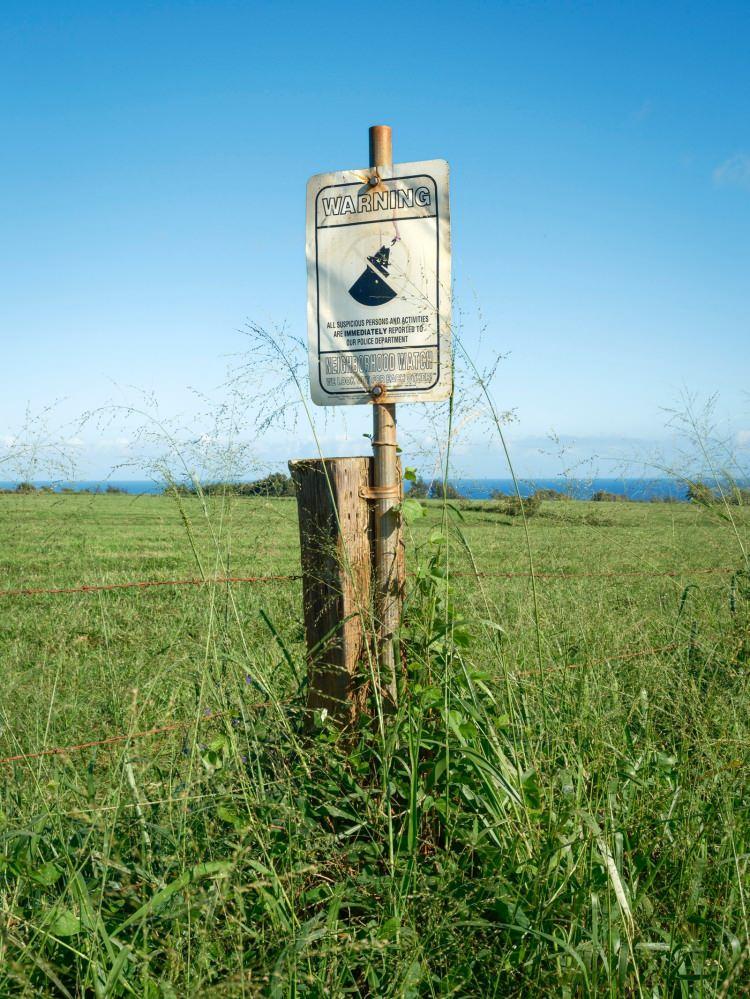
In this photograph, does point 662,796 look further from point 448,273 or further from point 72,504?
point 72,504

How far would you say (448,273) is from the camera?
278cm

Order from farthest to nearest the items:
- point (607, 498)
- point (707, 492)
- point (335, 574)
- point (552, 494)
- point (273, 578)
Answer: point (607, 498) < point (707, 492) < point (552, 494) < point (273, 578) < point (335, 574)

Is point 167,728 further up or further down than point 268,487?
further down

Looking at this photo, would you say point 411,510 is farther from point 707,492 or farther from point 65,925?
point 707,492

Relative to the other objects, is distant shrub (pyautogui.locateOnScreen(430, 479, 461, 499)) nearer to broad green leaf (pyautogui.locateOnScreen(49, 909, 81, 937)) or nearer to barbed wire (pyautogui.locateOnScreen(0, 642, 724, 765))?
barbed wire (pyautogui.locateOnScreen(0, 642, 724, 765))

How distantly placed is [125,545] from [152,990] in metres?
10.2

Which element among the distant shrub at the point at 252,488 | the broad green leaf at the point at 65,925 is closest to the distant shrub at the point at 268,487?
the distant shrub at the point at 252,488

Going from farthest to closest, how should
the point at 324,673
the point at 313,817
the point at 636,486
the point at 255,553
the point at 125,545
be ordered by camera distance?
the point at 125,545 → the point at 636,486 → the point at 255,553 → the point at 324,673 → the point at 313,817

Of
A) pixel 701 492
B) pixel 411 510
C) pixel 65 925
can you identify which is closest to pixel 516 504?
pixel 411 510

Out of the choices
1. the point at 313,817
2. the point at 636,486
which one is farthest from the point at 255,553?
the point at 636,486

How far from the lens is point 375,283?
9.39 ft

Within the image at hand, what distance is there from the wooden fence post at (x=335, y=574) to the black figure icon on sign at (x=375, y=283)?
631 mm

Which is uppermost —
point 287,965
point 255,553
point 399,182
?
point 399,182

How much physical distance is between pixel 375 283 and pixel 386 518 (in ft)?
2.96
